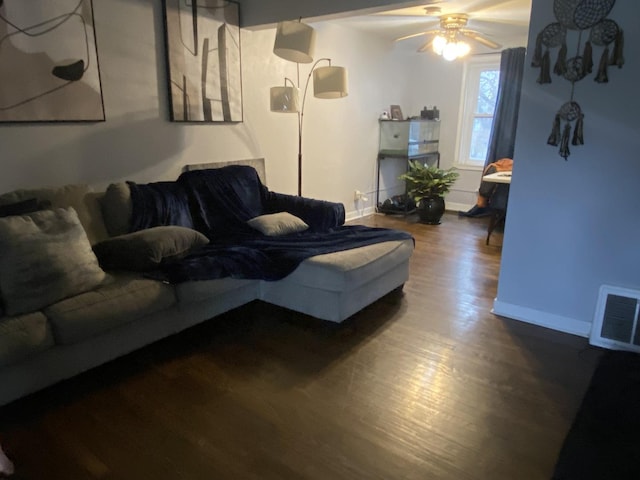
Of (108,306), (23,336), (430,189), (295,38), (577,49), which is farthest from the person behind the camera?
(430,189)

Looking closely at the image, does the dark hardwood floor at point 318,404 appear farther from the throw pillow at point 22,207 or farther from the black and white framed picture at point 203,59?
the black and white framed picture at point 203,59

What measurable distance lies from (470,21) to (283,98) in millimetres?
2404

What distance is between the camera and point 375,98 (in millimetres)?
5832

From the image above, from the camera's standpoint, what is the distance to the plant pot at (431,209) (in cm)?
560

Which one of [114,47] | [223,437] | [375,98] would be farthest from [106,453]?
[375,98]

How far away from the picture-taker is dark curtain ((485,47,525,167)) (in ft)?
18.2

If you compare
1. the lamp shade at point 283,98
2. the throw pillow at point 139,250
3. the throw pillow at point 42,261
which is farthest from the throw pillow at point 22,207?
the lamp shade at point 283,98

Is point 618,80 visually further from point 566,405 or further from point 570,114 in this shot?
point 566,405

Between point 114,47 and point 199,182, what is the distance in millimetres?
1038

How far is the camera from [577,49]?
2494 millimetres

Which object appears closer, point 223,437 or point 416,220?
point 223,437

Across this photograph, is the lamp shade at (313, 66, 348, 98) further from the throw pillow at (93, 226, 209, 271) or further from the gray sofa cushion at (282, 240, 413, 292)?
the throw pillow at (93, 226, 209, 271)

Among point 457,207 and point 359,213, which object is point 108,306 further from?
point 457,207

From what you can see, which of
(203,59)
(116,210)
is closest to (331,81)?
(203,59)
